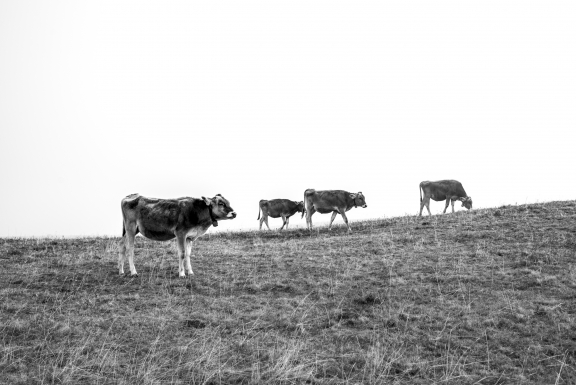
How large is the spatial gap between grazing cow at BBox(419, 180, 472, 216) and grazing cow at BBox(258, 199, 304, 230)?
311 inches

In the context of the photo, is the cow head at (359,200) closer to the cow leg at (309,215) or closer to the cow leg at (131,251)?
the cow leg at (309,215)

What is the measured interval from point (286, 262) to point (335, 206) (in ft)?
42.6

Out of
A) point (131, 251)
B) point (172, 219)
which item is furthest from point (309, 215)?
point (131, 251)

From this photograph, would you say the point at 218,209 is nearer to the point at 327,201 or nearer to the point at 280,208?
the point at 327,201

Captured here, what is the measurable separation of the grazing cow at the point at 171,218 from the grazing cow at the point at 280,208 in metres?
15.9

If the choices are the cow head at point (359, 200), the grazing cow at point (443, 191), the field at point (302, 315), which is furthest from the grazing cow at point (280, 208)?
the field at point (302, 315)

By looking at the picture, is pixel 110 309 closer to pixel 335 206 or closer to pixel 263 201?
pixel 335 206

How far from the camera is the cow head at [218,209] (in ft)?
50.0

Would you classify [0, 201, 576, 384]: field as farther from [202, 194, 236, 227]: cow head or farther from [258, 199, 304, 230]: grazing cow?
[258, 199, 304, 230]: grazing cow

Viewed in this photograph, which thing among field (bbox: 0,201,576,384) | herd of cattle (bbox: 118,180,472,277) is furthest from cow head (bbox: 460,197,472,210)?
herd of cattle (bbox: 118,180,472,277)

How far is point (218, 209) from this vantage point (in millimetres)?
15297

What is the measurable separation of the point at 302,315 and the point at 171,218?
5.91 m

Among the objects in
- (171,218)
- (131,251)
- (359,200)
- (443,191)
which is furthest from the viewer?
(443,191)

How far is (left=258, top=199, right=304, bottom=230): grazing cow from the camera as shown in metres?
31.5
